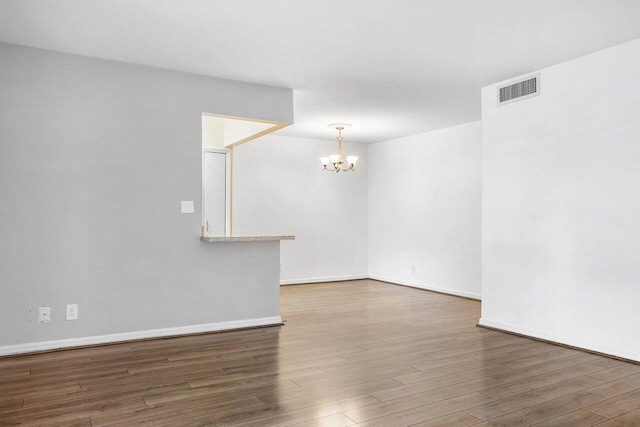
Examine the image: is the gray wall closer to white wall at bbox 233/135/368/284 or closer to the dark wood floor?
the dark wood floor

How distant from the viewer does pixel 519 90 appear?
460 centimetres

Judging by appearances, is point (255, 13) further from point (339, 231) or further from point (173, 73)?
point (339, 231)

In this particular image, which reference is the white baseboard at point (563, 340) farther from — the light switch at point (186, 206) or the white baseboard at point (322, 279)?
the white baseboard at point (322, 279)

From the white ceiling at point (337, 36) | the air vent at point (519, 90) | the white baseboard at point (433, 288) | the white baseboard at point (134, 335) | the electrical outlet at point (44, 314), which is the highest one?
the white ceiling at point (337, 36)

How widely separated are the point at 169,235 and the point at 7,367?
1606mm

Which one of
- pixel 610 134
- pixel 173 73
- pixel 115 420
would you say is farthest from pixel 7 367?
pixel 610 134

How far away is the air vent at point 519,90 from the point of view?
14.6ft

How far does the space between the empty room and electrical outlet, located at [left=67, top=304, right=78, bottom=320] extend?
0.04 m

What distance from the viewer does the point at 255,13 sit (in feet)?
10.7

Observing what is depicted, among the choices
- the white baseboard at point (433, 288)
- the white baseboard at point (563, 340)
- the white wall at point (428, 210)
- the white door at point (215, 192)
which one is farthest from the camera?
the white door at point (215, 192)

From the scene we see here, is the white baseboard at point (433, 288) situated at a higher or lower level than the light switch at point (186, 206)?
lower

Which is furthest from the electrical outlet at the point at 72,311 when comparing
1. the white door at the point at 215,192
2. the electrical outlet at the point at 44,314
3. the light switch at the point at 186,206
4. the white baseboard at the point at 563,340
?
the white baseboard at the point at 563,340

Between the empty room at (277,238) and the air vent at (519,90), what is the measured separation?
0.02m

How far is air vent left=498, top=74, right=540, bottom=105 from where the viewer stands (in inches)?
175
